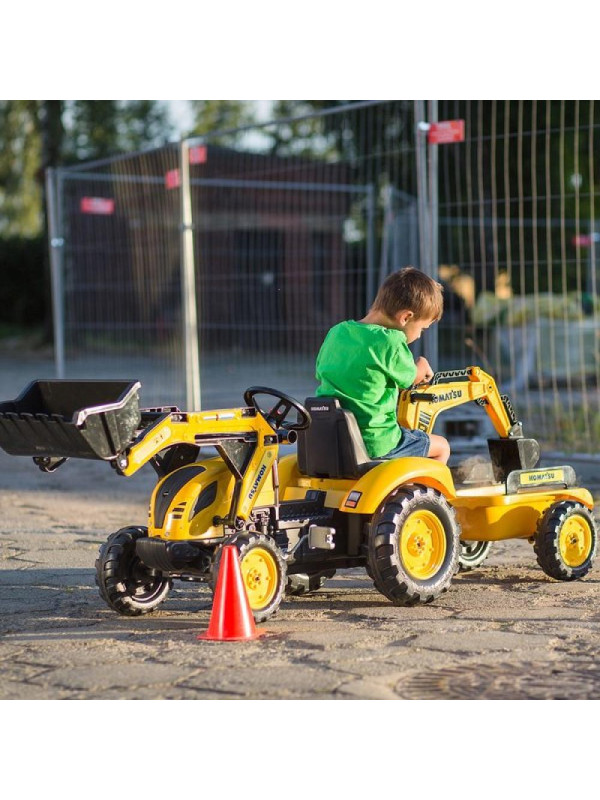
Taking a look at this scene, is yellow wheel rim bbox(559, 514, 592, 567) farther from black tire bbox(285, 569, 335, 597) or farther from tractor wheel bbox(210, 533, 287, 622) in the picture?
tractor wheel bbox(210, 533, 287, 622)

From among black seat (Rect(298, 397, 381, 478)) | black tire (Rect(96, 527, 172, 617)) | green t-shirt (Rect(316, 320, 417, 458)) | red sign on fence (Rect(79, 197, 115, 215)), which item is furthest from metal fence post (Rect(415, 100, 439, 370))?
red sign on fence (Rect(79, 197, 115, 215))

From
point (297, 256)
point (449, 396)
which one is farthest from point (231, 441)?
point (297, 256)

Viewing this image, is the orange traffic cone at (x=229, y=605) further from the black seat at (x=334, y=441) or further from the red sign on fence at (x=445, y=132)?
the red sign on fence at (x=445, y=132)

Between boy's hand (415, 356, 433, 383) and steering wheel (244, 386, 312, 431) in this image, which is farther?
boy's hand (415, 356, 433, 383)

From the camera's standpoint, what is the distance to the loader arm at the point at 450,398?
6215 millimetres

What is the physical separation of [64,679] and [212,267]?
1022 cm

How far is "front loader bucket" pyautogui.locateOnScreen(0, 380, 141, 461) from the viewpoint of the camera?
482 cm

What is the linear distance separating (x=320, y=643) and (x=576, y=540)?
79.2 inches

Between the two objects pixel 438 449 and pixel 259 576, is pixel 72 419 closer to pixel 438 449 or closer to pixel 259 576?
pixel 259 576

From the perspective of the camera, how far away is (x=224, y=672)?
4496mm

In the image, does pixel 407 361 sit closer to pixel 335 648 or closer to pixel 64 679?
pixel 335 648

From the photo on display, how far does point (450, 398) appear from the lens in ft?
20.6

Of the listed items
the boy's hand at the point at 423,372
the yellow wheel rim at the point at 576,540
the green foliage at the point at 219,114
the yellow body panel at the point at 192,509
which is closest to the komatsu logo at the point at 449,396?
the boy's hand at the point at 423,372

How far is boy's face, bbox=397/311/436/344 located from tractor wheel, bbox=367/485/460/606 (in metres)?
0.79
